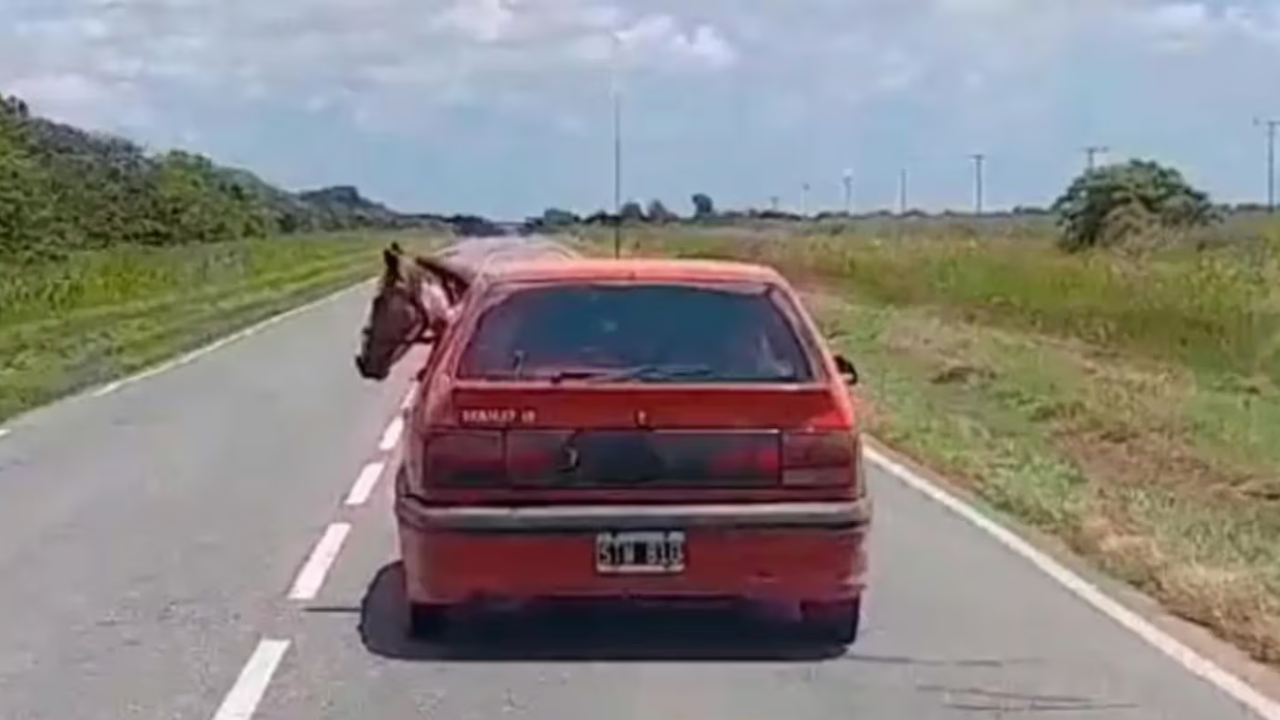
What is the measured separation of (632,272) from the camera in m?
11.0

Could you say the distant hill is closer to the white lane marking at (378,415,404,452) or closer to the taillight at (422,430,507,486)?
the white lane marking at (378,415,404,452)

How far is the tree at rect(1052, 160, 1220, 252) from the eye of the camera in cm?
7757

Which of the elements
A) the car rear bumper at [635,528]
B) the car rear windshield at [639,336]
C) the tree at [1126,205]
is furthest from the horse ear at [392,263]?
the tree at [1126,205]

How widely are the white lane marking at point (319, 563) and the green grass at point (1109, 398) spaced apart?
13.2 ft

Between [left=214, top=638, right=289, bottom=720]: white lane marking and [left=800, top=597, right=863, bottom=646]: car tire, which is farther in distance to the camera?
[left=800, top=597, right=863, bottom=646]: car tire

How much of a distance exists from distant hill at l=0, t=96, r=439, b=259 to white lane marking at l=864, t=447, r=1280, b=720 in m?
51.4

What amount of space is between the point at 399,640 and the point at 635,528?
127cm

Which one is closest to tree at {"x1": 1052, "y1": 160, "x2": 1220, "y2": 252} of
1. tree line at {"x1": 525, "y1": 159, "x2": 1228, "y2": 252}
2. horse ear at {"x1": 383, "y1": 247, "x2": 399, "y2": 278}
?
tree line at {"x1": 525, "y1": 159, "x2": 1228, "y2": 252}

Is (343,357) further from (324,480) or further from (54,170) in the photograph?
(54,170)

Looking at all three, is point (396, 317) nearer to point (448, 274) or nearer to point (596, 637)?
point (448, 274)

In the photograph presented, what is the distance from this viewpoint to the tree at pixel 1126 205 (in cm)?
7757

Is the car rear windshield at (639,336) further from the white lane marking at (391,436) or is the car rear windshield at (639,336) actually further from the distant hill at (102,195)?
the distant hill at (102,195)

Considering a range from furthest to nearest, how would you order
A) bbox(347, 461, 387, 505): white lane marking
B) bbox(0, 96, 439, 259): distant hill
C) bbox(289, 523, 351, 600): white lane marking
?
1. bbox(0, 96, 439, 259): distant hill
2. bbox(347, 461, 387, 505): white lane marking
3. bbox(289, 523, 351, 600): white lane marking

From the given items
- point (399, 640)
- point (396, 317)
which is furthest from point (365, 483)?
point (399, 640)
